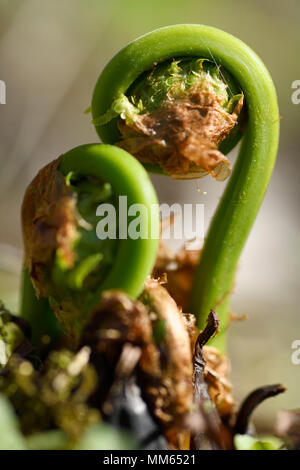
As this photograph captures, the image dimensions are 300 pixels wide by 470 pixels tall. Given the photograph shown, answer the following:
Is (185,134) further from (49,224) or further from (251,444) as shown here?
(251,444)

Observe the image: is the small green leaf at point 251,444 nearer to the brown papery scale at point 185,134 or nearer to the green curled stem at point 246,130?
the green curled stem at point 246,130

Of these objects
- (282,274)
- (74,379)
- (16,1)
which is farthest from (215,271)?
(16,1)

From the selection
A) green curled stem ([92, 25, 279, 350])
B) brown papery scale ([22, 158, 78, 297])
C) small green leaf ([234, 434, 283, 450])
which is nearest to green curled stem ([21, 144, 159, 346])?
brown papery scale ([22, 158, 78, 297])

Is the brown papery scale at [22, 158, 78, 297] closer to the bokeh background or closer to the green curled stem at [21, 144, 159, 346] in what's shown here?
the green curled stem at [21, 144, 159, 346]

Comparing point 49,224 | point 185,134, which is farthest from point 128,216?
point 185,134

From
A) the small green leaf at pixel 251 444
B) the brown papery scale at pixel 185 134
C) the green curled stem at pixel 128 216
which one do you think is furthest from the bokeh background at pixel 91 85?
the green curled stem at pixel 128 216

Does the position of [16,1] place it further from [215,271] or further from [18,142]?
[215,271]

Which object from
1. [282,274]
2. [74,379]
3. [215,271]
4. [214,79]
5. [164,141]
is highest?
[214,79]
